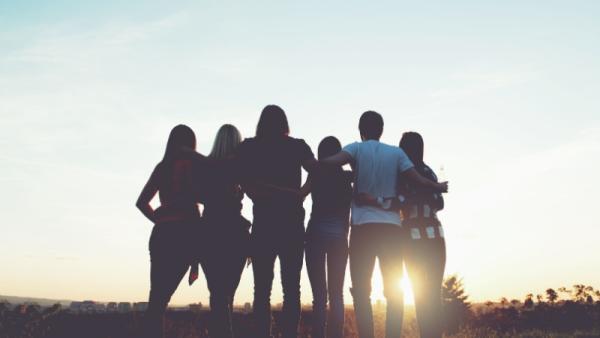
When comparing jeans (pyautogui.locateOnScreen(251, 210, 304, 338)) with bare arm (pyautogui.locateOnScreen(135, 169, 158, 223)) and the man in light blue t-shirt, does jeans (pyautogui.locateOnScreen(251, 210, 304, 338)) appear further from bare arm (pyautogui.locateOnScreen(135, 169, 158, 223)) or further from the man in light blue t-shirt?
bare arm (pyautogui.locateOnScreen(135, 169, 158, 223))

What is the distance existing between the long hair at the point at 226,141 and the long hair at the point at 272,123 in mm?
243

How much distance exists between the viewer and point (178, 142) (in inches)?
209

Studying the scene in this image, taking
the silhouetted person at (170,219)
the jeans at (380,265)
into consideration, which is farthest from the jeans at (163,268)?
the jeans at (380,265)

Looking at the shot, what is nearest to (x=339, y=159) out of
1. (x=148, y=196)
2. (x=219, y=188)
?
(x=219, y=188)

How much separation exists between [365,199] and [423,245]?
781 mm

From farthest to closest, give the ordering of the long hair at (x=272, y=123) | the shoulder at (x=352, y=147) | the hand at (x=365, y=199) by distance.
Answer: the shoulder at (x=352, y=147) → the hand at (x=365, y=199) → the long hair at (x=272, y=123)

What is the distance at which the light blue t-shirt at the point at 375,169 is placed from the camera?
18.6ft

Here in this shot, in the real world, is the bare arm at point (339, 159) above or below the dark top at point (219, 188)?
above

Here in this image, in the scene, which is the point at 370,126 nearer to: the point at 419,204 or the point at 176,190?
the point at 419,204

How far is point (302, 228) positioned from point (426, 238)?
53.5 inches

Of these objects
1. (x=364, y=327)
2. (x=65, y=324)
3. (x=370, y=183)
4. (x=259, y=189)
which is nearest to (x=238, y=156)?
(x=259, y=189)

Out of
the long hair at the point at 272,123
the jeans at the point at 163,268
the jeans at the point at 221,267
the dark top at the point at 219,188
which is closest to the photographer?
the jeans at the point at 163,268

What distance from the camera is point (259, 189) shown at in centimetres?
530

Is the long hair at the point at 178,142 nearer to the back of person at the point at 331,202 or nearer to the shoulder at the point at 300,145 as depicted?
the shoulder at the point at 300,145
